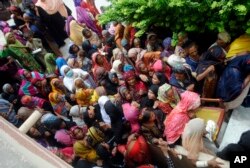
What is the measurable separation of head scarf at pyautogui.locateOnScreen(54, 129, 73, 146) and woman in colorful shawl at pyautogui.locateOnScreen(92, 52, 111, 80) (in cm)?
125

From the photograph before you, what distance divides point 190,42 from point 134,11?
1095 mm

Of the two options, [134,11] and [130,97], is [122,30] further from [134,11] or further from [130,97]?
[130,97]

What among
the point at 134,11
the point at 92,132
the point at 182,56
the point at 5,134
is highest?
the point at 5,134

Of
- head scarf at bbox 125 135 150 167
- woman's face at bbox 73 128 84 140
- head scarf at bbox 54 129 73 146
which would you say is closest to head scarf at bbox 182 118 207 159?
head scarf at bbox 125 135 150 167

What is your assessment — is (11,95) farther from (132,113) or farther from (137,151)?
(137,151)

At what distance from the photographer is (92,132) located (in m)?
5.66

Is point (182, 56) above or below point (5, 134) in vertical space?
below

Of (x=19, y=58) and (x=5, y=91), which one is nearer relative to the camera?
(x=5, y=91)

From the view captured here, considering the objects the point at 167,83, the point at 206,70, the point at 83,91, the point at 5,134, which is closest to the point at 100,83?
the point at 83,91

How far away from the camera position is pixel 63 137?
6.04 meters

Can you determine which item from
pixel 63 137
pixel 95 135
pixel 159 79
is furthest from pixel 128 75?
pixel 63 137

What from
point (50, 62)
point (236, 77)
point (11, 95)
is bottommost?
point (236, 77)

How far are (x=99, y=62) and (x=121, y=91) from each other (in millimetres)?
1141

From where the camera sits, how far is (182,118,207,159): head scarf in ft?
16.3
